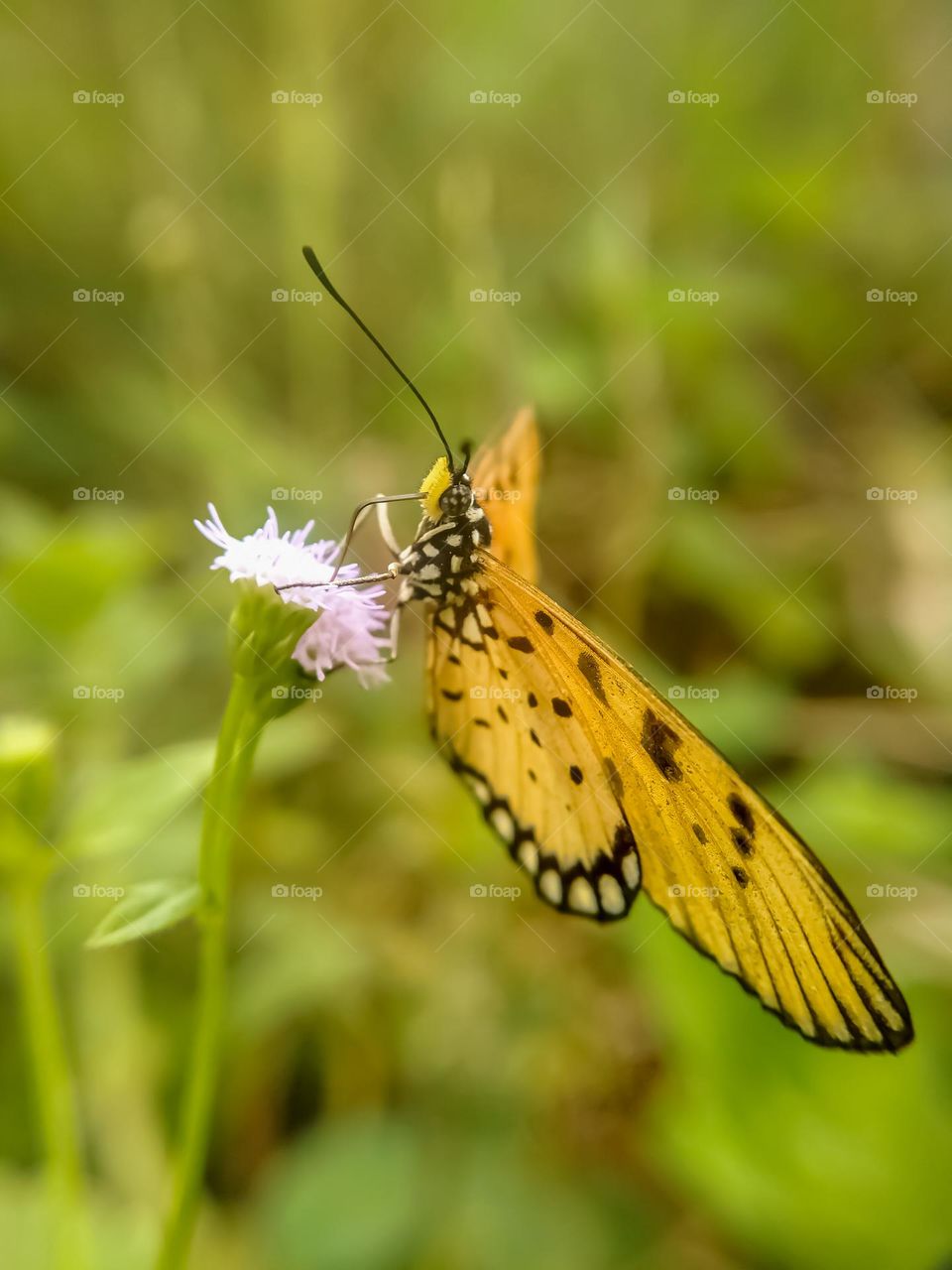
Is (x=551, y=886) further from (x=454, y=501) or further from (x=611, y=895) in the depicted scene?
(x=454, y=501)

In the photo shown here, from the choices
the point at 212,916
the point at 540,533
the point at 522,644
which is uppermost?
the point at 540,533

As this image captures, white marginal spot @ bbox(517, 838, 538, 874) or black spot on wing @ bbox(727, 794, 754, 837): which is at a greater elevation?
white marginal spot @ bbox(517, 838, 538, 874)

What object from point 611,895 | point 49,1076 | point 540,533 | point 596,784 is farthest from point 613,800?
point 540,533

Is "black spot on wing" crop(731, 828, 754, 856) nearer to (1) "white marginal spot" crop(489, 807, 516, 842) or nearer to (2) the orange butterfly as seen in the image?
(2) the orange butterfly

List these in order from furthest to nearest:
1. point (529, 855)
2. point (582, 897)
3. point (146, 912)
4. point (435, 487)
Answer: point (529, 855) → point (582, 897) → point (435, 487) → point (146, 912)

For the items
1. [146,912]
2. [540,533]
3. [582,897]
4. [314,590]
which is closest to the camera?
[146,912]

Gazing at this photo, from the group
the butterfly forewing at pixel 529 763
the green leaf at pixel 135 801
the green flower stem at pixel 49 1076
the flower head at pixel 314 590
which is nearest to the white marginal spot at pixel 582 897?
the butterfly forewing at pixel 529 763

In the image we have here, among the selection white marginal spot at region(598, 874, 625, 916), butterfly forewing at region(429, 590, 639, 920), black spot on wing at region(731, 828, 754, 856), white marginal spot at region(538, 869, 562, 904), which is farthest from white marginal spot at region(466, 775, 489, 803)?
black spot on wing at region(731, 828, 754, 856)
